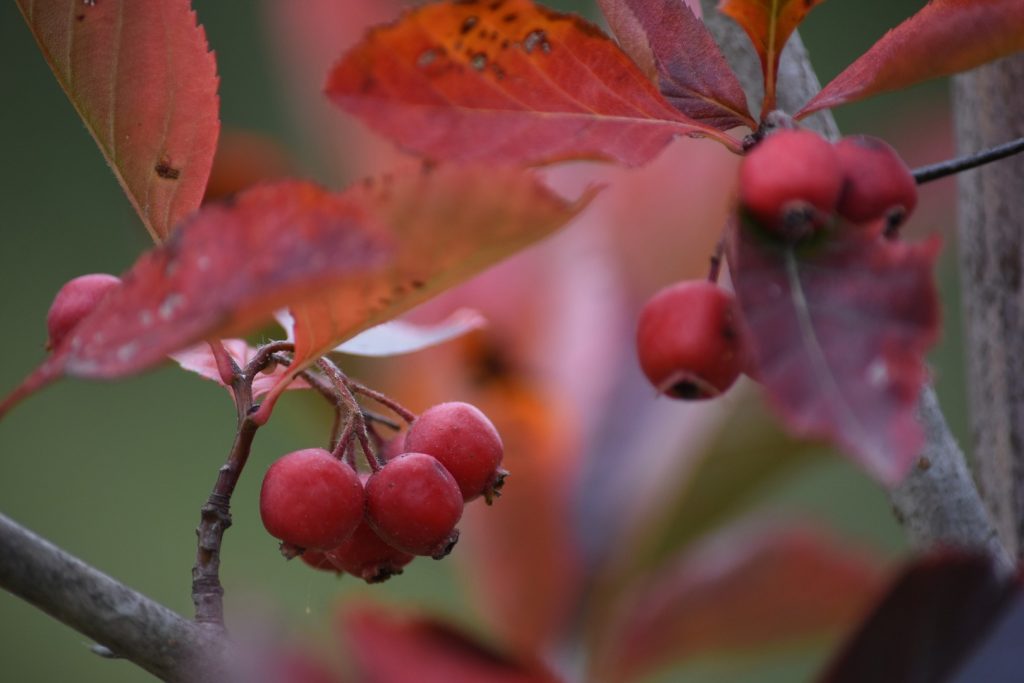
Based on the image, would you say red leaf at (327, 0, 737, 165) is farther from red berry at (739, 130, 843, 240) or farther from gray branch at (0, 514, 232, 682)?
gray branch at (0, 514, 232, 682)

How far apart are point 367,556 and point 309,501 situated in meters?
0.06

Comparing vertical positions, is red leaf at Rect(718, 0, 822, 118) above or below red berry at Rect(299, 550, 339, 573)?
above

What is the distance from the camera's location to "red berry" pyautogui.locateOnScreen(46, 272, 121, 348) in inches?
16.8

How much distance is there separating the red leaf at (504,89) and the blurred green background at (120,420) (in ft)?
4.39

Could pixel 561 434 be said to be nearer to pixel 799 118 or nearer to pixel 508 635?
pixel 508 635

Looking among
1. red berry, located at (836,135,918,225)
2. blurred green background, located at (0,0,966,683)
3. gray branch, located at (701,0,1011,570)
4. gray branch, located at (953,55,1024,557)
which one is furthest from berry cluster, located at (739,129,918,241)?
blurred green background, located at (0,0,966,683)

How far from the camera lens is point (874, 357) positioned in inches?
12.6

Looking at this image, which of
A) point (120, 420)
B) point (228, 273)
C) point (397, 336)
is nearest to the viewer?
point (228, 273)

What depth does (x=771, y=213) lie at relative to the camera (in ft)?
1.13

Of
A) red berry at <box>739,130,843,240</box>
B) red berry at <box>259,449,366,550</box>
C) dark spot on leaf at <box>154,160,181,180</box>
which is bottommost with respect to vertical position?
red berry at <box>259,449,366,550</box>

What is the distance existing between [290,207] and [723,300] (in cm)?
15

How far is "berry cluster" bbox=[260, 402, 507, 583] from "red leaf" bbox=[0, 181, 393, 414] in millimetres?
94

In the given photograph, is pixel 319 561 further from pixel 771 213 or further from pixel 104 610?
pixel 771 213

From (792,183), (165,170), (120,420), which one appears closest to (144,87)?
(165,170)
